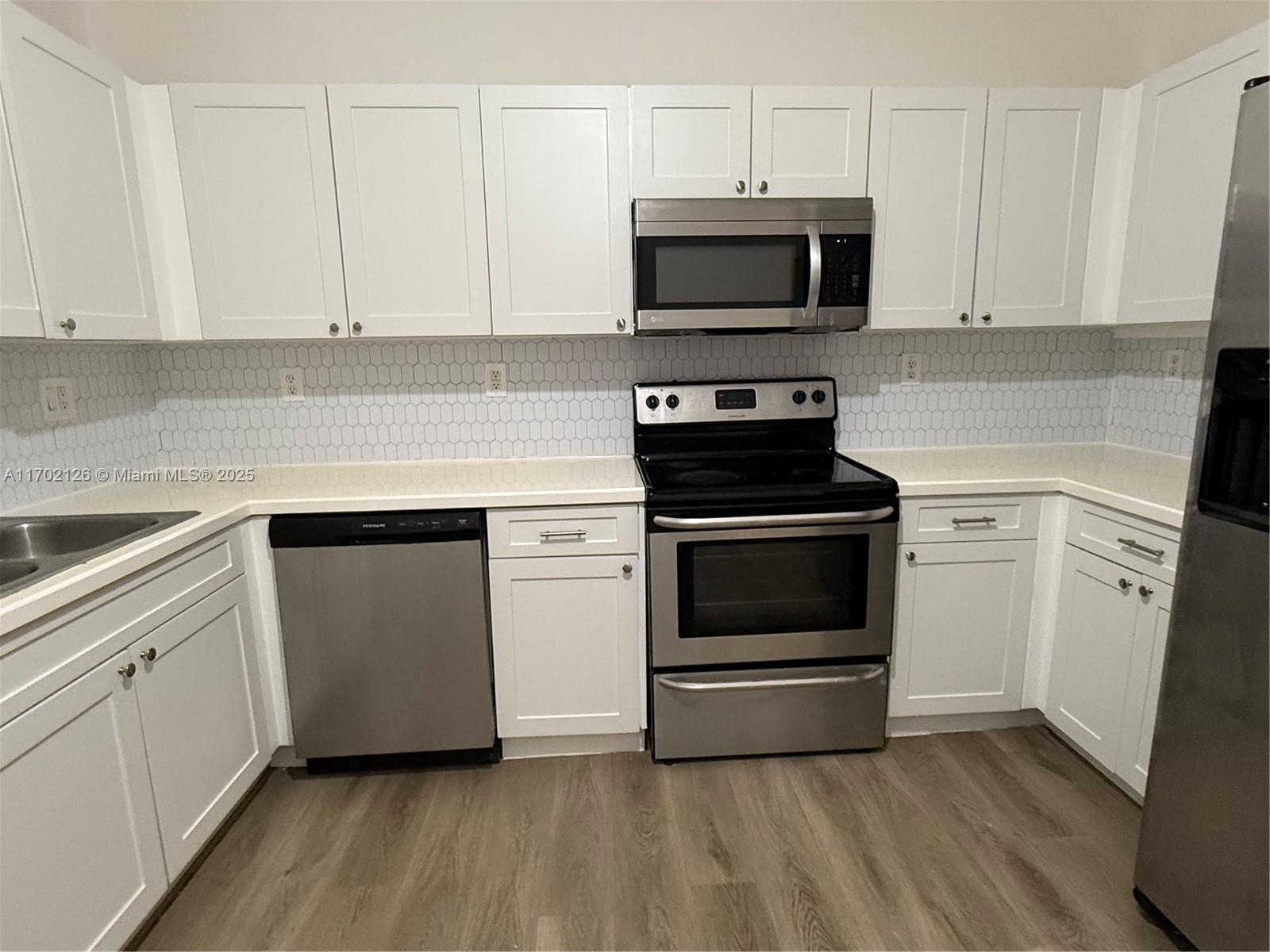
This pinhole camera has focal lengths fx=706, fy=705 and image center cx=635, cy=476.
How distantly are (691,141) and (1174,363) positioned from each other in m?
1.89

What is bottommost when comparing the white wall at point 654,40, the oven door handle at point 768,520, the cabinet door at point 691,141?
the oven door handle at point 768,520

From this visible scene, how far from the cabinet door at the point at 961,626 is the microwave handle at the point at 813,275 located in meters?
0.82

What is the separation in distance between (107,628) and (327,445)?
1.21m

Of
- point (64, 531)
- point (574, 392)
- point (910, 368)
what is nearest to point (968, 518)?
point (910, 368)

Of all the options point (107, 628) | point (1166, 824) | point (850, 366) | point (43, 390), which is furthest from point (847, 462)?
point (43, 390)

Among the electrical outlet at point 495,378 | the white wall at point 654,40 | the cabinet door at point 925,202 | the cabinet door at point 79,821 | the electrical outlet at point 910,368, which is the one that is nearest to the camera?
the cabinet door at point 79,821

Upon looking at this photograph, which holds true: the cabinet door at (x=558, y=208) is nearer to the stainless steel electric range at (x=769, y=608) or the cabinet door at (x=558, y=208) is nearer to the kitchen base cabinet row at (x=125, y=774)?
the stainless steel electric range at (x=769, y=608)

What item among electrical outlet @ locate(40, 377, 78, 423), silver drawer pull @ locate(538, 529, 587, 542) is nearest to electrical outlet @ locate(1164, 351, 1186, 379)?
silver drawer pull @ locate(538, 529, 587, 542)

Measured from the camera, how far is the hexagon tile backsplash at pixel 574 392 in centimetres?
255

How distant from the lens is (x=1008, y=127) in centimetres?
230

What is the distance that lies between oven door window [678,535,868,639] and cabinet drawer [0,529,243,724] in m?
1.32

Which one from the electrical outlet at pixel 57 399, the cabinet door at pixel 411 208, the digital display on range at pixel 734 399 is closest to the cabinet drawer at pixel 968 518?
the digital display on range at pixel 734 399

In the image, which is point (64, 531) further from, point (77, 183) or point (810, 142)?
point (810, 142)

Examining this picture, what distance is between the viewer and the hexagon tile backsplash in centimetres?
255
